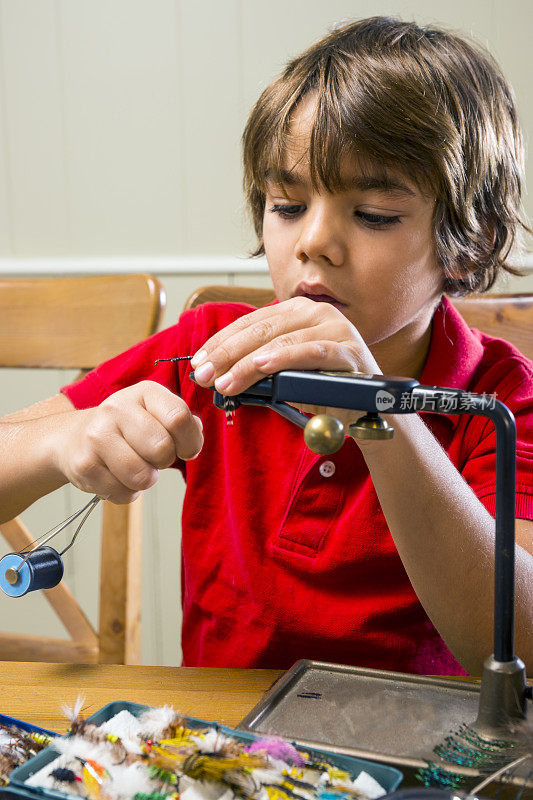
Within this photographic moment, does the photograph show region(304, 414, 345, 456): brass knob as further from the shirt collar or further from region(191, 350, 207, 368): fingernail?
the shirt collar

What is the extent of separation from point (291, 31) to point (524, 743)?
1.45 m

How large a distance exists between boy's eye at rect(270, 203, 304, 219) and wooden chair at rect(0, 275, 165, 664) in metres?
0.30

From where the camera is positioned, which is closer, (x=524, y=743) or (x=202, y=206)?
(x=524, y=743)

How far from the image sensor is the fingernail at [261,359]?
1.72 ft

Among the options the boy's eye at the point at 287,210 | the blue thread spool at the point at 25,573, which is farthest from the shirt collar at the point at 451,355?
the blue thread spool at the point at 25,573

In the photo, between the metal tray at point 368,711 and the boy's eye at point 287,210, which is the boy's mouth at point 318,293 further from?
the metal tray at point 368,711

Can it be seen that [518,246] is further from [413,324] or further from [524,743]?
[524,743]

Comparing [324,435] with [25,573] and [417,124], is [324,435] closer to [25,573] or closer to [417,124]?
[25,573]

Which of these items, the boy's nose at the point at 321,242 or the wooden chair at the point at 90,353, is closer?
the boy's nose at the point at 321,242

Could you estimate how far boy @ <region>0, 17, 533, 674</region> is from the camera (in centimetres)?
67

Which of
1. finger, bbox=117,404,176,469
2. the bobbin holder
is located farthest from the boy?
the bobbin holder

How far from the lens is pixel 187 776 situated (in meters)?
0.46

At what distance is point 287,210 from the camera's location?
0.84 meters

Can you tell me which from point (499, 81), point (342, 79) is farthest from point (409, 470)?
point (499, 81)
